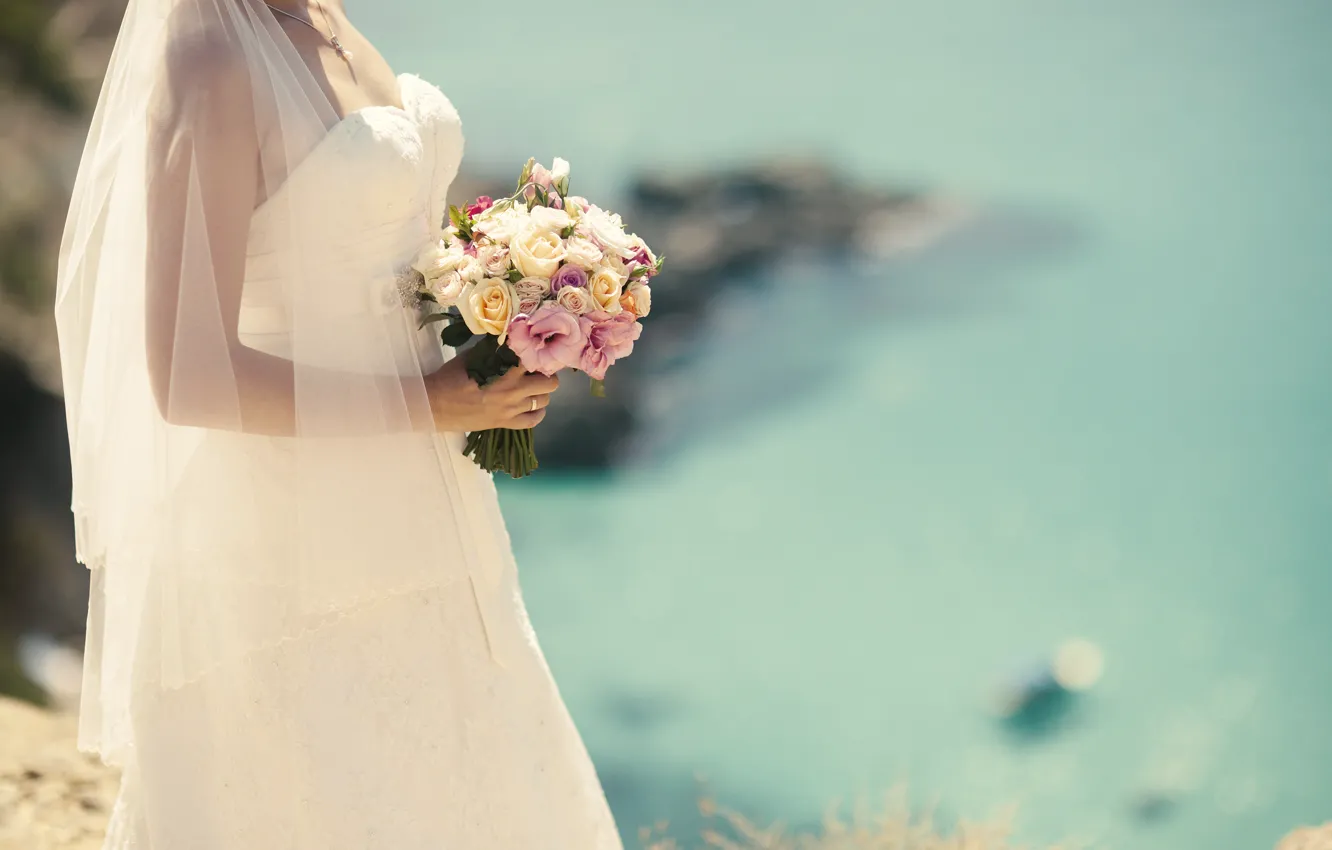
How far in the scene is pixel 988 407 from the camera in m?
7.94

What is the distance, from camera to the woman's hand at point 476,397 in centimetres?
150

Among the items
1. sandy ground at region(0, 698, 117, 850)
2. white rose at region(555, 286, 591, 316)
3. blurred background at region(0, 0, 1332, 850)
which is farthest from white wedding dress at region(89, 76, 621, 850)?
blurred background at region(0, 0, 1332, 850)

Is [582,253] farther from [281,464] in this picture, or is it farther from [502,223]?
[281,464]

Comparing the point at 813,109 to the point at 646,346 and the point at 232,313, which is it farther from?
the point at 232,313

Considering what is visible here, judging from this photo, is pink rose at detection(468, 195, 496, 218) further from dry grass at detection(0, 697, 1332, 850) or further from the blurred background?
the blurred background

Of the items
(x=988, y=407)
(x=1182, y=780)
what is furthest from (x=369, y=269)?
(x=988, y=407)

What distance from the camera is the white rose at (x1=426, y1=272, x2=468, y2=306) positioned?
1.46 m

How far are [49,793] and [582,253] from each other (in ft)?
6.83

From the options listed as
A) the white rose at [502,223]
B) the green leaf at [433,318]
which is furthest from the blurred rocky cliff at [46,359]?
the white rose at [502,223]

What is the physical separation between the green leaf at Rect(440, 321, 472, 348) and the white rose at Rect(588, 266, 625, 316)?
18 cm

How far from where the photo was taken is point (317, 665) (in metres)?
1.48

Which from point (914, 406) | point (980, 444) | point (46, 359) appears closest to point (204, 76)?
point (46, 359)

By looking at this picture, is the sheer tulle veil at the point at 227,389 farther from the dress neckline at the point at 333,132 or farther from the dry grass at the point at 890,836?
the dry grass at the point at 890,836

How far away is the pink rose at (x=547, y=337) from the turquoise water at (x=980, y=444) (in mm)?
3271
